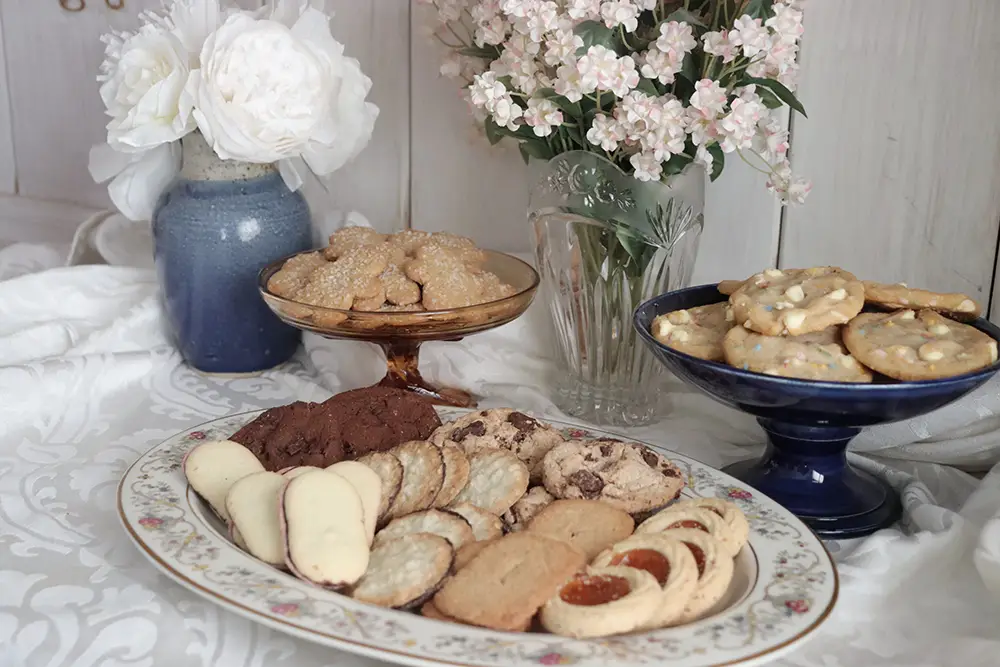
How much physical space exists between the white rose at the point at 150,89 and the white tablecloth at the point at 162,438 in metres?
0.27

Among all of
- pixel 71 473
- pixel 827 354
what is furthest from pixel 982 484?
pixel 71 473

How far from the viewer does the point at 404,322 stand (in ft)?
3.26

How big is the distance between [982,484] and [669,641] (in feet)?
1.35

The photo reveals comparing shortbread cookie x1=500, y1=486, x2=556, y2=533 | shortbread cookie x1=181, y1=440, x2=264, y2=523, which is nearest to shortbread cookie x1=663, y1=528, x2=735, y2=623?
shortbread cookie x1=500, y1=486, x2=556, y2=533

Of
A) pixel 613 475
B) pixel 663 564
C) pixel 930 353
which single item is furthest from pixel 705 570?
pixel 930 353

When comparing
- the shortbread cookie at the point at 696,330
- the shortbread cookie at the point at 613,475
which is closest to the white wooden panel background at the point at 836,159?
the shortbread cookie at the point at 696,330

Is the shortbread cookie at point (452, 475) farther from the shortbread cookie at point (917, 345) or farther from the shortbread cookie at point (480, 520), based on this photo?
the shortbread cookie at point (917, 345)

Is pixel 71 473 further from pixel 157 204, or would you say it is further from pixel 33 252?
pixel 33 252

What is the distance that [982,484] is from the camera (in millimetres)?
858

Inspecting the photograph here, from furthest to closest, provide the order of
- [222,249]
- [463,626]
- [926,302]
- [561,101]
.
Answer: [222,249]
[561,101]
[926,302]
[463,626]

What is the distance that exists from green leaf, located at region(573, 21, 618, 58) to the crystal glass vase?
0.11 metres

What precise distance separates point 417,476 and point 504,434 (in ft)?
0.36

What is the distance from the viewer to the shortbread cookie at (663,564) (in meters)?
0.62

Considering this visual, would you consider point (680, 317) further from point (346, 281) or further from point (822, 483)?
point (346, 281)
